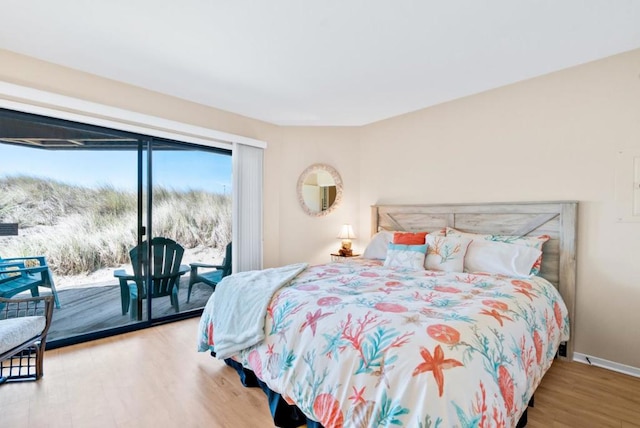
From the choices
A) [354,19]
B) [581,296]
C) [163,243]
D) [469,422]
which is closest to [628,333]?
[581,296]

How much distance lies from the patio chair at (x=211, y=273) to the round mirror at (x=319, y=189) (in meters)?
1.20

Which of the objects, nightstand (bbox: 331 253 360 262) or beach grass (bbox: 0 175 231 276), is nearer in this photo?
beach grass (bbox: 0 175 231 276)

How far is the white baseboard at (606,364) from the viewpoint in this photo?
2.30 meters

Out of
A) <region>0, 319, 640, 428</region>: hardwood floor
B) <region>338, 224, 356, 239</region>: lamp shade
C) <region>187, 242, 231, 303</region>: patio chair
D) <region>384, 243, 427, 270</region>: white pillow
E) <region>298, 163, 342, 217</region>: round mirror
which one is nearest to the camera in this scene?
<region>0, 319, 640, 428</region>: hardwood floor

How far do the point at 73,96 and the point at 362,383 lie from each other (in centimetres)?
324

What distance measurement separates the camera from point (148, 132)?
3104 millimetres

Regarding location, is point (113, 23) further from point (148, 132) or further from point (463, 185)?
point (463, 185)

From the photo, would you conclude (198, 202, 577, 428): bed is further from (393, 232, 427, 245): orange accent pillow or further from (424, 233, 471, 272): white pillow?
(393, 232, 427, 245): orange accent pillow

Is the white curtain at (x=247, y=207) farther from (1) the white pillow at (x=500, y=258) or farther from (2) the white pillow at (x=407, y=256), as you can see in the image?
(1) the white pillow at (x=500, y=258)

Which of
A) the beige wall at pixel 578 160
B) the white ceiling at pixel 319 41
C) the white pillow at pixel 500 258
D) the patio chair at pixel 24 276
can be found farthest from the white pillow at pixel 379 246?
the patio chair at pixel 24 276

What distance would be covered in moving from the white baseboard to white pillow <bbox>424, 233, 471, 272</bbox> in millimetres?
1157

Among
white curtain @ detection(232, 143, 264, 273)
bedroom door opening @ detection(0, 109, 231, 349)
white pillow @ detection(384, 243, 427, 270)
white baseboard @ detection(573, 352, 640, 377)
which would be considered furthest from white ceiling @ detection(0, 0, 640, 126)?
white baseboard @ detection(573, 352, 640, 377)

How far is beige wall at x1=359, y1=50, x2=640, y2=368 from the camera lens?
7.75ft

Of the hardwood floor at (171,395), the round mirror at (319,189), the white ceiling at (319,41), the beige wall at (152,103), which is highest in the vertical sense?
the white ceiling at (319,41)
